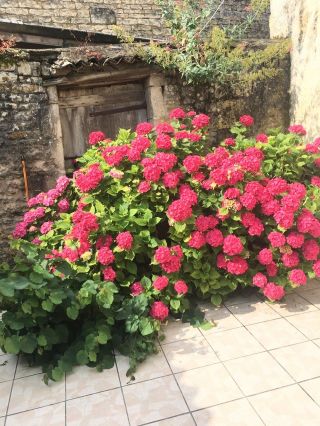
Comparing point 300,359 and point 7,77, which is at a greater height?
point 7,77

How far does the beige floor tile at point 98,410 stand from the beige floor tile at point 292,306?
5.50 feet

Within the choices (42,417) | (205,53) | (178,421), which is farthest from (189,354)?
(205,53)

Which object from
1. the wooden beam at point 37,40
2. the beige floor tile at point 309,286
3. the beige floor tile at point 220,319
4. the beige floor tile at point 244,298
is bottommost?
the beige floor tile at point 220,319

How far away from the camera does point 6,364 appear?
2965mm

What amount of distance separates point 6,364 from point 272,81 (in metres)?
5.54

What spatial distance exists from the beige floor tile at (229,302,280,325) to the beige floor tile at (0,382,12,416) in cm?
198

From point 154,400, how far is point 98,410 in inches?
14.8

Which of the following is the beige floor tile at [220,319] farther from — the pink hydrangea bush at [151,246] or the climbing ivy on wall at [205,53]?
the climbing ivy on wall at [205,53]

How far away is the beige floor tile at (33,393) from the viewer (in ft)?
8.10

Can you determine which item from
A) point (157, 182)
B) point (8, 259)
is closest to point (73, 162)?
point (8, 259)

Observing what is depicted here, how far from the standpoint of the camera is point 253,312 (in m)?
3.35

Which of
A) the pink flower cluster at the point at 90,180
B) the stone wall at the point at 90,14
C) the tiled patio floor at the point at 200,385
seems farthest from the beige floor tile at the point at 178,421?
the stone wall at the point at 90,14

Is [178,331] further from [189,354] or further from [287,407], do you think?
[287,407]

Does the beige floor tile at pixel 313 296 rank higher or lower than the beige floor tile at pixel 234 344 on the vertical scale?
higher
